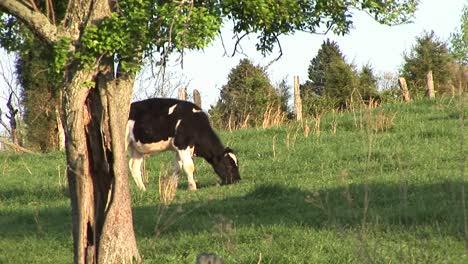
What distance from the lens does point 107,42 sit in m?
9.52

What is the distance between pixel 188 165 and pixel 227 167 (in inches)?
32.7

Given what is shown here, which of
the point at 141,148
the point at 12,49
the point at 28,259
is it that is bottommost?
the point at 28,259

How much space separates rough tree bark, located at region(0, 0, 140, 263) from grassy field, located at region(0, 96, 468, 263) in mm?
523

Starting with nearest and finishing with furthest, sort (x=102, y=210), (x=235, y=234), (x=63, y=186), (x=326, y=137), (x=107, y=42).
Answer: (x=107, y=42), (x=102, y=210), (x=235, y=234), (x=63, y=186), (x=326, y=137)

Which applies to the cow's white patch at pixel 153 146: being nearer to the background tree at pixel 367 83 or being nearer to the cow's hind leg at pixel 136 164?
the cow's hind leg at pixel 136 164

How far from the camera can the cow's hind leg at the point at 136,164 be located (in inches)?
751

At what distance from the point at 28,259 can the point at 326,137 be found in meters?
11.5

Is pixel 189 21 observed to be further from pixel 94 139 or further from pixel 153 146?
pixel 153 146

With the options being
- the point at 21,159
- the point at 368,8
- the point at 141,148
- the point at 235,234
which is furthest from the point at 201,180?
the point at 368,8

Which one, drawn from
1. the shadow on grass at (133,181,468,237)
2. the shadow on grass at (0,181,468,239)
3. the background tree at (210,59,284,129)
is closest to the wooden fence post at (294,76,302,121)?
the background tree at (210,59,284,129)

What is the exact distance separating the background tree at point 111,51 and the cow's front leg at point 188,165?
7.51 meters

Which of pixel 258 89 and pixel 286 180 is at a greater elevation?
pixel 258 89

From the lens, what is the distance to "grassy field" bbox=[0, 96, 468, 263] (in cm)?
989

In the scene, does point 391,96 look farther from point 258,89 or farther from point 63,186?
point 63,186
